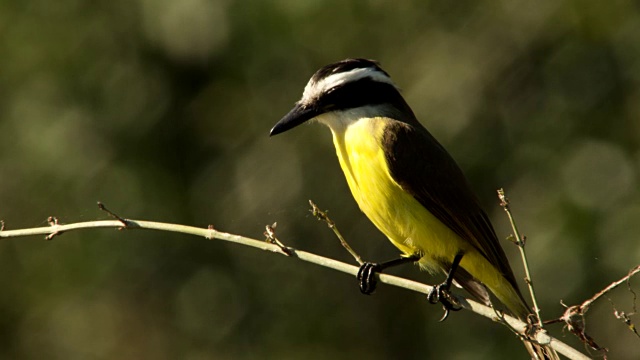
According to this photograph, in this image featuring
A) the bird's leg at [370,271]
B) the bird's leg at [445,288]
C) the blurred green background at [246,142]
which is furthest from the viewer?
the blurred green background at [246,142]

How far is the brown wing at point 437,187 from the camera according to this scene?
4.55 metres

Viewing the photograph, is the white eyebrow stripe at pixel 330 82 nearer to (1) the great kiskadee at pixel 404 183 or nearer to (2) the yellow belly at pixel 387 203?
(1) the great kiskadee at pixel 404 183

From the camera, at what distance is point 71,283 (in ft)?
23.5

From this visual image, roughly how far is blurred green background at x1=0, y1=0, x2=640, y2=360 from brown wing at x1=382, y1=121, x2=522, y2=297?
1.82 m

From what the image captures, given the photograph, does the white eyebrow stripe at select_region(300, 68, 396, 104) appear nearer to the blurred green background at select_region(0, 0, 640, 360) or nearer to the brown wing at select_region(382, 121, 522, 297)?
the brown wing at select_region(382, 121, 522, 297)

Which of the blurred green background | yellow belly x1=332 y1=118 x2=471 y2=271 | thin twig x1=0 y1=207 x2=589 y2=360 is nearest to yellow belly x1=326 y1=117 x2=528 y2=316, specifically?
yellow belly x1=332 y1=118 x2=471 y2=271

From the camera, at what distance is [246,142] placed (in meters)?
7.19

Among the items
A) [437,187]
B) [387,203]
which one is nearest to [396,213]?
[387,203]

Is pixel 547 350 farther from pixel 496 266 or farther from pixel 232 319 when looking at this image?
pixel 232 319

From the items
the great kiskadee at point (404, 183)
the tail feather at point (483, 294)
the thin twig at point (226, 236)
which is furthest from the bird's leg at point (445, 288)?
the thin twig at point (226, 236)

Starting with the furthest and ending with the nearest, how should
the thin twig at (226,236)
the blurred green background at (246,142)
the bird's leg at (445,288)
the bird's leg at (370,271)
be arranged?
1. the blurred green background at (246,142)
2. the bird's leg at (370,271)
3. the bird's leg at (445,288)
4. the thin twig at (226,236)

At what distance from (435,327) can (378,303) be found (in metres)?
0.43

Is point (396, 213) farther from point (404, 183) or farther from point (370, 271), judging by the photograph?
point (370, 271)

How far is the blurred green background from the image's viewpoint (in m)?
6.73
